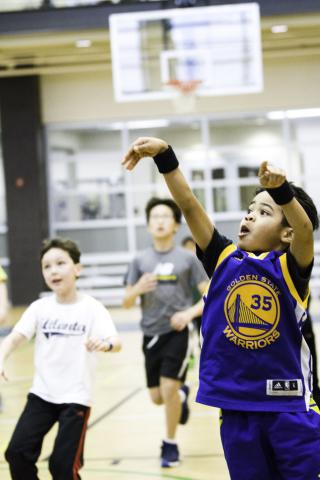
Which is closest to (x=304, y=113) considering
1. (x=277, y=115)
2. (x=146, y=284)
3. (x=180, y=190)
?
(x=277, y=115)

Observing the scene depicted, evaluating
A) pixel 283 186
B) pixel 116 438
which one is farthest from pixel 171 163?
pixel 116 438

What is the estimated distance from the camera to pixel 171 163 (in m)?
3.12

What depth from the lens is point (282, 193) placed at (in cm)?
291

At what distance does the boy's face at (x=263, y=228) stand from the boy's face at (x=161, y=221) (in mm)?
3042

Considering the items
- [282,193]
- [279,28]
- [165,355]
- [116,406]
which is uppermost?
[279,28]

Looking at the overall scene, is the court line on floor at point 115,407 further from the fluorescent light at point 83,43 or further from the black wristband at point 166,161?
the fluorescent light at point 83,43

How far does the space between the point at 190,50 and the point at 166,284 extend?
6825mm

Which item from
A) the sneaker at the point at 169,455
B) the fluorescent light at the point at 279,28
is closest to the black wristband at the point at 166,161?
the sneaker at the point at 169,455

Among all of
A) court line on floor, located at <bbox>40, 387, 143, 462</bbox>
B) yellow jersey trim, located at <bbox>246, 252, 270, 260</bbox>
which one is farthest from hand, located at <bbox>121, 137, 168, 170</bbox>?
court line on floor, located at <bbox>40, 387, 143, 462</bbox>

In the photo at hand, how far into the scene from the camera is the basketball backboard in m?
12.2

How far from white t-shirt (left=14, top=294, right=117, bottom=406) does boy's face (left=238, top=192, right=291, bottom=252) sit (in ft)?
4.90

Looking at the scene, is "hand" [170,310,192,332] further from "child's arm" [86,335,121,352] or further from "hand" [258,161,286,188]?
"hand" [258,161,286,188]

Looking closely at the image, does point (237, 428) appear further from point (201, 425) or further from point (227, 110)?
point (227, 110)

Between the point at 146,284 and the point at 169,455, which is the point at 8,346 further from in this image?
the point at 169,455
